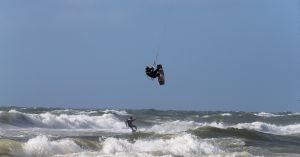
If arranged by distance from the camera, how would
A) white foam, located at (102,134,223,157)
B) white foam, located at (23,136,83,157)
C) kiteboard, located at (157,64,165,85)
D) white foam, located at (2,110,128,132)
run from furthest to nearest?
white foam, located at (2,110,128,132) < white foam, located at (102,134,223,157) < white foam, located at (23,136,83,157) < kiteboard, located at (157,64,165,85)

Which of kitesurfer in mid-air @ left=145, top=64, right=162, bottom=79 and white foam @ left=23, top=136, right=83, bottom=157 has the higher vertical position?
kitesurfer in mid-air @ left=145, top=64, right=162, bottom=79

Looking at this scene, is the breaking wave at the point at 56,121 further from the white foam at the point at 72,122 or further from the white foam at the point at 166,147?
the white foam at the point at 166,147

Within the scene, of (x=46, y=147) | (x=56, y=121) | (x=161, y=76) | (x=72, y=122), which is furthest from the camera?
(x=72, y=122)

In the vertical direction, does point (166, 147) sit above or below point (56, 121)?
below

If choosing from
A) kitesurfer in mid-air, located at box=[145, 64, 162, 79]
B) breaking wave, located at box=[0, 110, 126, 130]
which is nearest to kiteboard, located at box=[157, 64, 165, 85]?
kitesurfer in mid-air, located at box=[145, 64, 162, 79]

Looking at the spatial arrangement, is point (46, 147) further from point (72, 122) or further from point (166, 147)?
point (72, 122)

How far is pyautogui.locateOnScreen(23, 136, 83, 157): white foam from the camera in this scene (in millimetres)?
21281

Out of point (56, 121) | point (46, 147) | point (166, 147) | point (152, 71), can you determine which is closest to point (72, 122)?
point (56, 121)

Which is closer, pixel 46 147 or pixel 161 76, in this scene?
pixel 161 76

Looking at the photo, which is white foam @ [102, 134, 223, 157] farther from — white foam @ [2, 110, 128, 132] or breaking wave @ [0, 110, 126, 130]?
breaking wave @ [0, 110, 126, 130]

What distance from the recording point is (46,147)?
2181 centimetres

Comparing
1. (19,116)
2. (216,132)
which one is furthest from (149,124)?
(216,132)

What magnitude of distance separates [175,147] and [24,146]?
219 inches

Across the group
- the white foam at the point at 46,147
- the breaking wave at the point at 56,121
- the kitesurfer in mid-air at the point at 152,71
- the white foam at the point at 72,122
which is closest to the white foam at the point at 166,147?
the white foam at the point at 46,147
